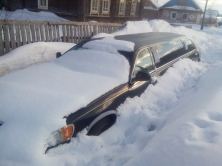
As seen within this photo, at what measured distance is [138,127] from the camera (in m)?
3.36

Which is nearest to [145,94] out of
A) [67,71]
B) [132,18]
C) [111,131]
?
[111,131]

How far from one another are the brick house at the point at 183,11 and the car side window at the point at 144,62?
1924 inches

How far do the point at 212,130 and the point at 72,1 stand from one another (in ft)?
54.7

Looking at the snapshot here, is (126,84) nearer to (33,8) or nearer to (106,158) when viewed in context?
(106,158)

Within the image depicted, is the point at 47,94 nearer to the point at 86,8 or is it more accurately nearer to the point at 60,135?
the point at 60,135

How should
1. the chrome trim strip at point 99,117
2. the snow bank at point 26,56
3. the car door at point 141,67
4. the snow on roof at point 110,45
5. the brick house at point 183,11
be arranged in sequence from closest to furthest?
the chrome trim strip at point 99,117, the car door at point 141,67, the snow on roof at point 110,45, the snow bank at point 26,56, the brick house at point 183,11

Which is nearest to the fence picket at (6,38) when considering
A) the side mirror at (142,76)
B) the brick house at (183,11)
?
the side mirror at (142,76)

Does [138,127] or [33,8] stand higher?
[33,8]

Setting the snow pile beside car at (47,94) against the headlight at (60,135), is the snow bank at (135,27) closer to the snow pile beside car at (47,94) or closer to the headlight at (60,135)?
the snow pile beside car at (47,94)

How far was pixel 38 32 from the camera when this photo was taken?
7.74m

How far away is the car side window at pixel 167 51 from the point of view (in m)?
4.51

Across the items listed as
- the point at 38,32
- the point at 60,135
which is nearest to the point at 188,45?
the point at 60,135

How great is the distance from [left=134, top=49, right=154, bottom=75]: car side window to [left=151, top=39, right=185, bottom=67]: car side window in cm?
22

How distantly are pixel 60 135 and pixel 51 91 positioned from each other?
2.29 ft
